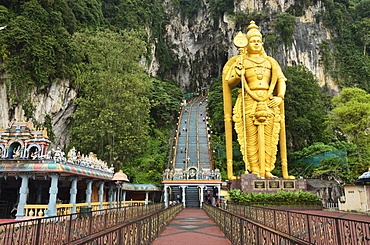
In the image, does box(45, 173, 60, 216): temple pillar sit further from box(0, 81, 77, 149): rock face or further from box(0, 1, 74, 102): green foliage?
box(0, 1, 74, 102): green foliage

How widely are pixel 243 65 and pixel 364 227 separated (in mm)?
14251

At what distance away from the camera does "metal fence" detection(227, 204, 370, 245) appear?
4.25 meters

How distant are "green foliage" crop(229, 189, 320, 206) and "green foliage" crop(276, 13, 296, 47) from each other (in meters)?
26.2

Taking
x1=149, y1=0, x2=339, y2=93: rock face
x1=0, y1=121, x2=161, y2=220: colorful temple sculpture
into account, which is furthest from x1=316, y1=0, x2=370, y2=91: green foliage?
x1=0, y1=121, x2=161, y2=220: colorful temple sculpture

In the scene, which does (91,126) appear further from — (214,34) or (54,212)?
(214,34)

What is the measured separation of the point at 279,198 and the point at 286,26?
2779 centimetres

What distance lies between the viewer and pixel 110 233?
143 inches

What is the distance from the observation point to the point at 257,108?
17062 millimetres

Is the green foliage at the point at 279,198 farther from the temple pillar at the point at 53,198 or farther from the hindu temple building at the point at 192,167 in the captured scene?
the temple pillar at the point at 53,198

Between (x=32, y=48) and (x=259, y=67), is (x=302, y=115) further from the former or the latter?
(x=32, y=48)

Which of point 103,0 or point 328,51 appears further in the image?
point 328,51

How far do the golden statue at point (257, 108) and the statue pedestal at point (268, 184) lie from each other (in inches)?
41.0

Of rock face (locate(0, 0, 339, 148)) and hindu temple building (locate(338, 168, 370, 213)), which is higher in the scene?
rock face (locate(0, 0, 339, 148))

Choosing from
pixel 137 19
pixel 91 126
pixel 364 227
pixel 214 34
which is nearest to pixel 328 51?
pixel 214 34
